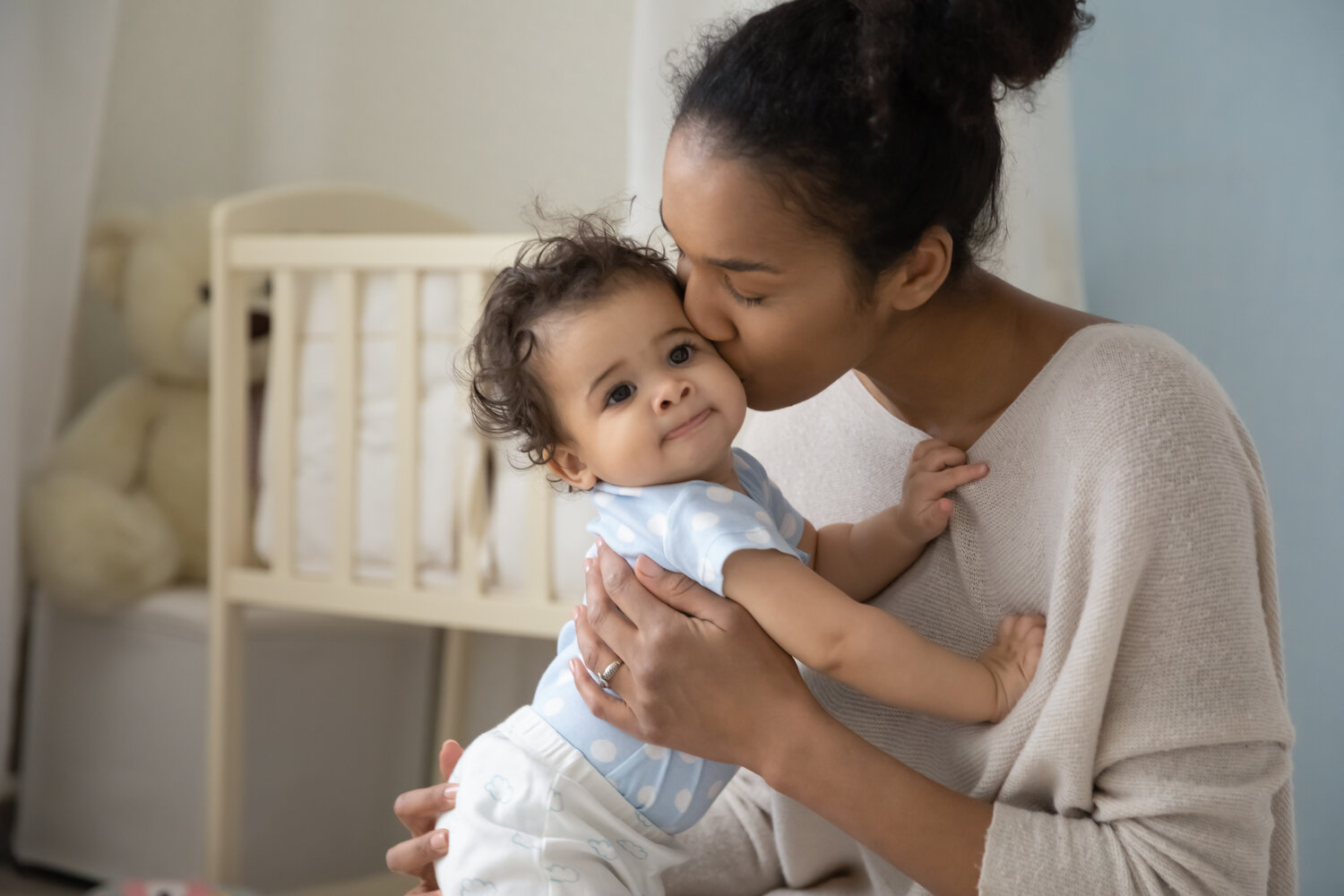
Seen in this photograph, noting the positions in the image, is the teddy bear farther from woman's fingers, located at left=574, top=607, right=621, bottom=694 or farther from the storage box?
woman's fingers, located at left=574, top=607, right=621, bottom=694

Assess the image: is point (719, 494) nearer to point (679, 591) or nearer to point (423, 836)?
point (679, 591)

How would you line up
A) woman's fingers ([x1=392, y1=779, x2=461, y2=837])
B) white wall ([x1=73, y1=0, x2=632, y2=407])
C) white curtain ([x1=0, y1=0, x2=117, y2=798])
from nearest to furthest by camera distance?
woman's fingers ([x1=392, y1=779, x2=461, y2=837]) < white curtain ([x1=0, y1=0, x2=117, y2=798]) < white wall ([x1=73, y1=0, x2=632, y2=407])

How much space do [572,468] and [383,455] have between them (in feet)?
3.13

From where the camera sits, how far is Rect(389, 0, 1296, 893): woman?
2.66 ft

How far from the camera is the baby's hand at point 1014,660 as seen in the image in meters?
0.88

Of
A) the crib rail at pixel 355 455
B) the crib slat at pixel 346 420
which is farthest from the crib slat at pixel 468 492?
the crib slat at pixel 346 420

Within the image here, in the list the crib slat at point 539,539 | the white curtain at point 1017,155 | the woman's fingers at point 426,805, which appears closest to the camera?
the woman's fingers at point 426,805

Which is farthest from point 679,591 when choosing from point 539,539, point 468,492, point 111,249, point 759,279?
point 111,249

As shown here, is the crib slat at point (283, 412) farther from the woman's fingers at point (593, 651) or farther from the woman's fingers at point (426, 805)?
the woman's fingers at point (593, 651)

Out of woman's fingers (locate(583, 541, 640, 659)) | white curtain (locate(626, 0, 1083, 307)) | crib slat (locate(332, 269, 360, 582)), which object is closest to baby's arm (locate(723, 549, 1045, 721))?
woman's fingers (locate(583, 541, 640, 659))

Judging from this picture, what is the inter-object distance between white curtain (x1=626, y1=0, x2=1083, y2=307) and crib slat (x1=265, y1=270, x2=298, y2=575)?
660 mm

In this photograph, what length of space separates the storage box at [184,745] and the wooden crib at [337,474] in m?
0.18

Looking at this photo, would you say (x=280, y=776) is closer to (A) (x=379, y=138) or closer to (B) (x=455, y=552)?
(B) (x=455, y=552)

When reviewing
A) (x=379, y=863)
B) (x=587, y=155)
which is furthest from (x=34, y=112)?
(x=379, y=863)
